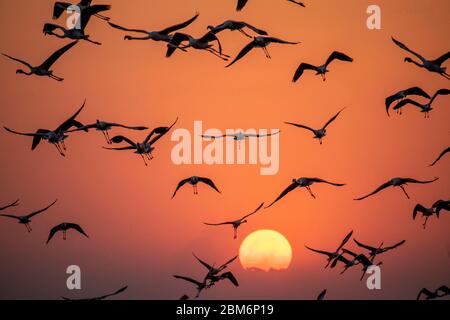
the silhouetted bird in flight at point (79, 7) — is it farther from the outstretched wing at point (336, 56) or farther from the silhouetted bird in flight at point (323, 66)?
the outstretched wing at point (336, 56)

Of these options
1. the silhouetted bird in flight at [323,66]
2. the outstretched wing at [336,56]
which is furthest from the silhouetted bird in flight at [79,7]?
the outstretched wing at [336,56]

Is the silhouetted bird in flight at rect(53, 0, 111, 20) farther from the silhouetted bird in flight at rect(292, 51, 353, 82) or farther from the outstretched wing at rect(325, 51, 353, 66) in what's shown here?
the outstretched wing at rect(325, 51, 353, 66)

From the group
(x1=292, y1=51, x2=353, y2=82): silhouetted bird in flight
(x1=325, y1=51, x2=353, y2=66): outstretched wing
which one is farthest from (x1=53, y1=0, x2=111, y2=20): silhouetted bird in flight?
(x1=325, y1=51, x2=353, y2=66): outstretched wing

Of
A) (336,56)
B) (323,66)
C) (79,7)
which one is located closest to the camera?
(79,7)

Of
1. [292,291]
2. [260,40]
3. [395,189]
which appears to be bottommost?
[292,291]

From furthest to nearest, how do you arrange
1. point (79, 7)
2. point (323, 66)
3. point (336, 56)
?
point (336, 56), point (323, 66), point (79, 7)

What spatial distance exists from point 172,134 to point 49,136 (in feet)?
41.5

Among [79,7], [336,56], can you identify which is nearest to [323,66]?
[336,56]

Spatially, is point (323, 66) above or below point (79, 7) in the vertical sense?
below

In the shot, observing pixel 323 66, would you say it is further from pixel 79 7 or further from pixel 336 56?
pixel 79 7

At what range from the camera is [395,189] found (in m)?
55.9

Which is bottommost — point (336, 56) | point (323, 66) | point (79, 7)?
point (323, 66)
